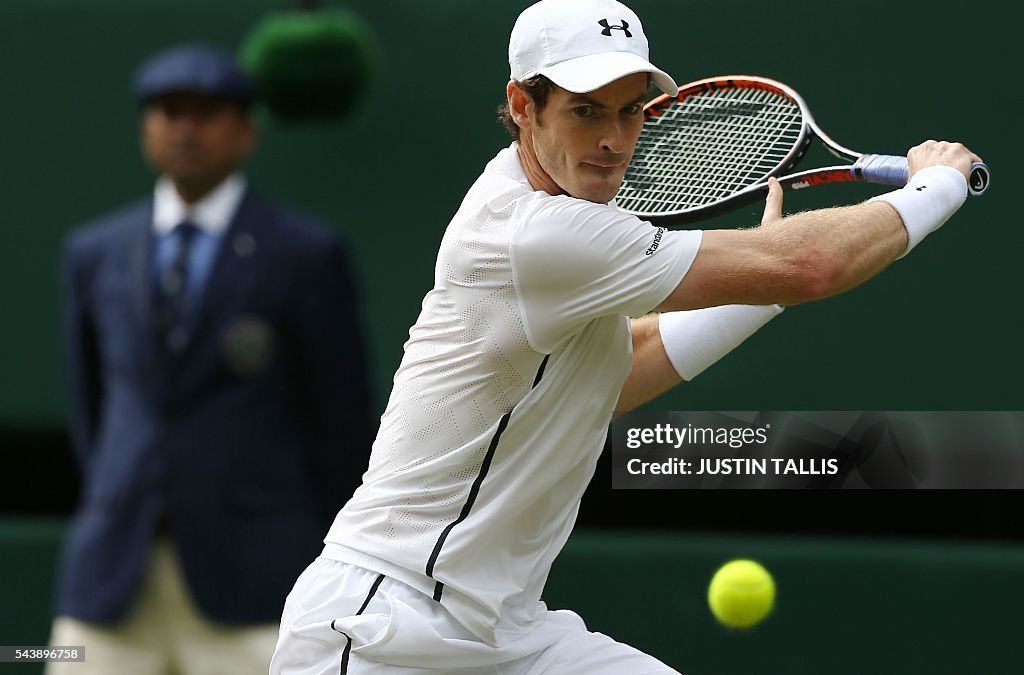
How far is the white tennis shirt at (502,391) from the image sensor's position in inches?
Answer: 77.4

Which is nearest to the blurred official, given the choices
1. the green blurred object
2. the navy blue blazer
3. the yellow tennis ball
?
the navy blue blazer

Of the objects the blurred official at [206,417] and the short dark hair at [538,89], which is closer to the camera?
the short dark hair at [538,89]

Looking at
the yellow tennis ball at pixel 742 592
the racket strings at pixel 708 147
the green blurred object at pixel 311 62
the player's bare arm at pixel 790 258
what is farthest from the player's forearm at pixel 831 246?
the green blurred object at pixel 311 62

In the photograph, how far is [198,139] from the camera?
3.10 m

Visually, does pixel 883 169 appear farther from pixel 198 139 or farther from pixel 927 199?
pixel 198 139

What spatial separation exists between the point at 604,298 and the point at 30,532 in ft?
6.72

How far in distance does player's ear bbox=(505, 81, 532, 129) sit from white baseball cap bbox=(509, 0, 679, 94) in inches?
0.6

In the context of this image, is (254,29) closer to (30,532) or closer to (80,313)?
(80,313)

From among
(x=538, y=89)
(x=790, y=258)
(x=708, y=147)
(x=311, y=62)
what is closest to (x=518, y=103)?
(x=538, y=89)

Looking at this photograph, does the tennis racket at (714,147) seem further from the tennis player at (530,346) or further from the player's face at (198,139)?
the player's face at (198,139)

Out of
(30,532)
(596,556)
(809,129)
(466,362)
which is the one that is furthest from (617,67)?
(30,532)

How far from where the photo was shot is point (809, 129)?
97.0 inches

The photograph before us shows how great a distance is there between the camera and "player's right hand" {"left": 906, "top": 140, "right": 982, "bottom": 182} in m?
2.11

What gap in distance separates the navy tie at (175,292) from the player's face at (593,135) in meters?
1.09
